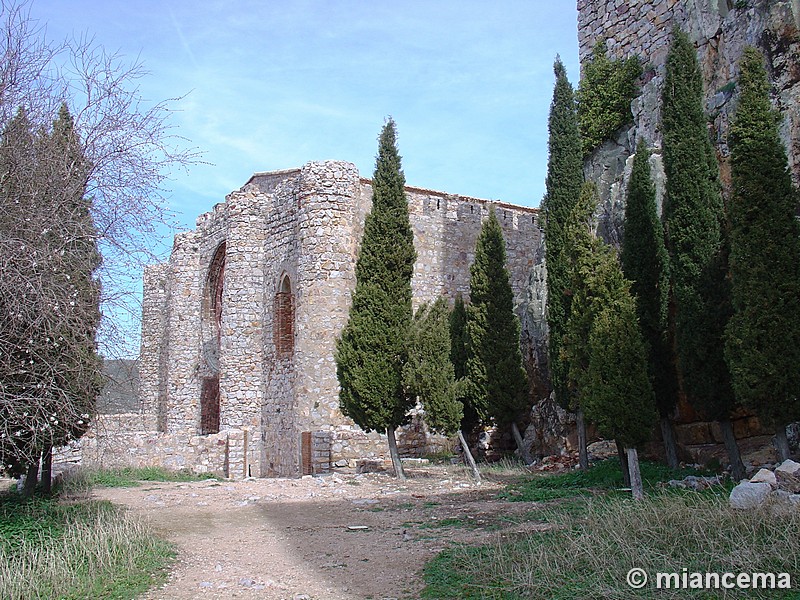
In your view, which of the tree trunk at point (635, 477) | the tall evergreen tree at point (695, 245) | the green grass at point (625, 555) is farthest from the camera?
the tall evergreen tree at point (695, 245)

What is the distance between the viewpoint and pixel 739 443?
1091 centimetres

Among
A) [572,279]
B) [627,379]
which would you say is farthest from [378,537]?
[572,279]

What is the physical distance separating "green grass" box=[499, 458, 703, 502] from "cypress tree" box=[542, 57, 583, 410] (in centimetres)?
188

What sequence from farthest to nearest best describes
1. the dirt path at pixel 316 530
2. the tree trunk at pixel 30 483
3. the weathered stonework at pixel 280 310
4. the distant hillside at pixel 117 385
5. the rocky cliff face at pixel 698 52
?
the weathered stonework at pixel 280 310
the rocky cliff face at pixel 698 52
the tree trunk at pixel 30 483
the distant hillside at pixel 117 385
the dirt path at pixel 316 530

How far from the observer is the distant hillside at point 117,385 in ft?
24.8

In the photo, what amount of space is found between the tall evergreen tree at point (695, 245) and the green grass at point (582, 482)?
1.23 meters

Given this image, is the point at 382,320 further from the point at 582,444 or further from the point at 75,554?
the point at 75,554

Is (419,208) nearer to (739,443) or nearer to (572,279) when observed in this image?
(572,279)

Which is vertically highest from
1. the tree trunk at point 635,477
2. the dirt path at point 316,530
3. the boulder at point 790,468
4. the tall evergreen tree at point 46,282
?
the tall evergreen tree at point 46,282

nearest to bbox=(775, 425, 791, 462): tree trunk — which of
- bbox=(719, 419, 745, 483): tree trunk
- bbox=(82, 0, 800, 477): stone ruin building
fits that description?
bbox=(719, 419, 745, 483): tree trunk

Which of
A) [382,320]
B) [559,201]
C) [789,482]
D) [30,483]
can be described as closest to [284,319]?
[382,320]

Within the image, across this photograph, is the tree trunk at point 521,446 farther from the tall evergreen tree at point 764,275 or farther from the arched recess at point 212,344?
the arched recess at point 212,344

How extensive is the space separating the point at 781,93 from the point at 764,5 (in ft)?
6.30

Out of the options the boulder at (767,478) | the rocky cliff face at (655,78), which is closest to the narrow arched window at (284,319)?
the rocky cliff face at (655,78)
